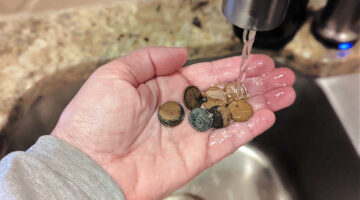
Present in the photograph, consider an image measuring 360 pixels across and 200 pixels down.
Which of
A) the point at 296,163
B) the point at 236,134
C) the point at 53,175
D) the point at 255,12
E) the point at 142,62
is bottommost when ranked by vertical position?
the point at 296,163

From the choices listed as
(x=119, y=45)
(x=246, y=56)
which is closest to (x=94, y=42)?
(x=119, y=45)

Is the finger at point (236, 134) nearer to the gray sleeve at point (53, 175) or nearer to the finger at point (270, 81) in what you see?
the finger at point (270, 81)

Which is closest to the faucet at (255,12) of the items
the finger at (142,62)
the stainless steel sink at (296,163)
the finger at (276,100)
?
Result: the finger at (142,62)

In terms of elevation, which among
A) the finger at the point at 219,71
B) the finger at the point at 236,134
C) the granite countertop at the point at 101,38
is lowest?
the finger at the point at 236,134

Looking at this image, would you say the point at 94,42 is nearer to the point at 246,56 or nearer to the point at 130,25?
the point at 130,25

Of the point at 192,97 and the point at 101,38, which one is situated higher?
the point at 101,38

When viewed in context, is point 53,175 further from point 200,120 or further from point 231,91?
point 231,91

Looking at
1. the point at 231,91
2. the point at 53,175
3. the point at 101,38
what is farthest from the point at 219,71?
the point at 53,175
